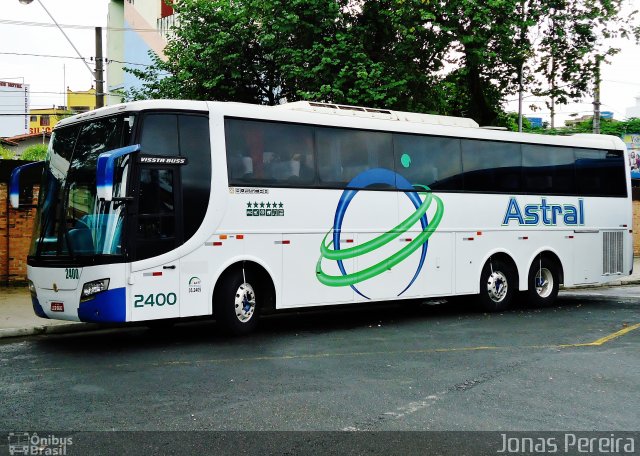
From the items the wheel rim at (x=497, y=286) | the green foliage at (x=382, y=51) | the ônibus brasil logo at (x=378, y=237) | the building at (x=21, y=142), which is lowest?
the wheel rim at (x=497, y=286)

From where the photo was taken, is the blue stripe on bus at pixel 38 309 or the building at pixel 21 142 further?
the building at pixel 21 142

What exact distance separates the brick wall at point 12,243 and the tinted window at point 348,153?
25.6 ft

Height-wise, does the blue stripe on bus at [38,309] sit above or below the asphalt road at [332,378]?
above

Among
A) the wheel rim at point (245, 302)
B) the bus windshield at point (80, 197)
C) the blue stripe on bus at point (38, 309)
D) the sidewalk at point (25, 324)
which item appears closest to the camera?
the bus windshield at point (80, 197)

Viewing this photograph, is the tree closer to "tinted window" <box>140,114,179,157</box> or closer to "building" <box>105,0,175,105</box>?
"tinted window" <box>140,114,179,157</box>

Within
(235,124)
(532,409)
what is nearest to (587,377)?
(532,409)

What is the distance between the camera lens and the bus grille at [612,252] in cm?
1723

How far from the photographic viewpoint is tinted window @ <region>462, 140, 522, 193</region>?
14.7m

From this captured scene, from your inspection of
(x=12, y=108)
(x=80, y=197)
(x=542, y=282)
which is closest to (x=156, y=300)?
(x=80, y=197)

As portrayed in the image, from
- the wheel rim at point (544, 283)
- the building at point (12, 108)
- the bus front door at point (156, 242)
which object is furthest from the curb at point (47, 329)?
the building at point (12, 108)

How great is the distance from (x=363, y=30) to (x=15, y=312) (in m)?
11.7

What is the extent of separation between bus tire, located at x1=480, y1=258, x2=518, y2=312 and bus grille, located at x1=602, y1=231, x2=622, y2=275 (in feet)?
10.3

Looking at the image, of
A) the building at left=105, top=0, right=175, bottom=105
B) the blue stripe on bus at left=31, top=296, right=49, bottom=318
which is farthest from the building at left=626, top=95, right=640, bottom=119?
the blue stripe on bus at left=31, top=296, right=49, bottom=318

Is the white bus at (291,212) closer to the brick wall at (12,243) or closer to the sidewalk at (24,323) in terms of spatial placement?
the sidewalk at (24,323)
